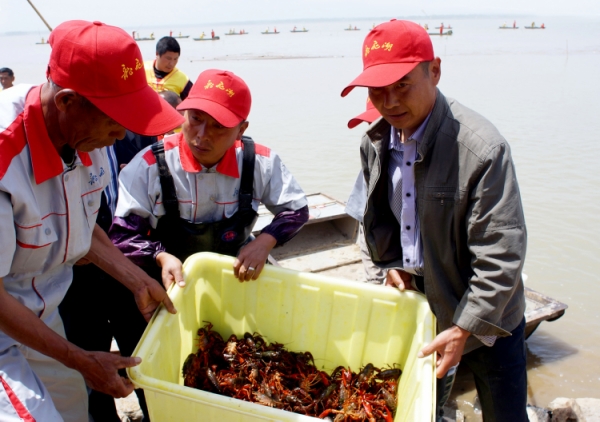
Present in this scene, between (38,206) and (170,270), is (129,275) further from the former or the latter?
(38,206)

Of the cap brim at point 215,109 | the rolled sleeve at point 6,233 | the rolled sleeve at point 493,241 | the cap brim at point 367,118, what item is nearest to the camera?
the rolled sleeve at point 6,233

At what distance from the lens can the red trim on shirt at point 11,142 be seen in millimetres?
1661

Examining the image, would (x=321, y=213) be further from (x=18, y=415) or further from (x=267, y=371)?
(x=18, y=415)

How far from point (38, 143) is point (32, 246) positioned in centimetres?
40

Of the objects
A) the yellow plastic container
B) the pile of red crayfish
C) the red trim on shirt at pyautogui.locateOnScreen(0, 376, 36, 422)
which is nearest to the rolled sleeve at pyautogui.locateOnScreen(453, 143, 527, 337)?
the yellow plastic container

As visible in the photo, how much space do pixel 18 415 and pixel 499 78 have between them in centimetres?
2208

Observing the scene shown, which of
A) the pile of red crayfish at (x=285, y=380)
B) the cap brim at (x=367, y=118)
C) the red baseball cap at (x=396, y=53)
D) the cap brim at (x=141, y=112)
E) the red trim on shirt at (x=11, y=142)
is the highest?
the red baseball cap at (x=396, y=53)

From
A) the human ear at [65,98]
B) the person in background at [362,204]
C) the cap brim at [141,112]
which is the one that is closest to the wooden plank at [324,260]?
the person in background at [362,204]

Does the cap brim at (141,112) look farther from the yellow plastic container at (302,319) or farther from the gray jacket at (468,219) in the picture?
the gray jacket at (468,219)

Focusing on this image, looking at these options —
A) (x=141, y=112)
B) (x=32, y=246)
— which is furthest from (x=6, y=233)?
(x=141, y=112)

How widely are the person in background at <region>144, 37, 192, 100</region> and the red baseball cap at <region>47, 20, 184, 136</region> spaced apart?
15.1 ft

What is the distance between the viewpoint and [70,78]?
1.69m

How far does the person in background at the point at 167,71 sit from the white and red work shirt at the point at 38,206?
4.27 metres

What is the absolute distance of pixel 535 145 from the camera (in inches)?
442
